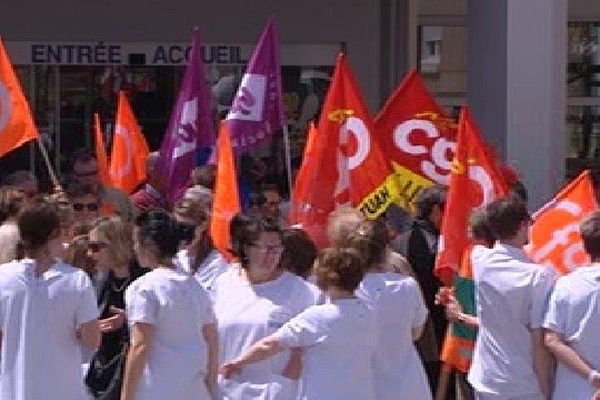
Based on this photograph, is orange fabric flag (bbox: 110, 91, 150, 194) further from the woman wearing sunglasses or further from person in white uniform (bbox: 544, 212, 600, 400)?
person in white uniform (bbox: 544, 212, 600, 400)

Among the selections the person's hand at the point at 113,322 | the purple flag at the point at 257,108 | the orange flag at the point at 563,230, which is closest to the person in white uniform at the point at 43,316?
the person's hand at the point at 113,322

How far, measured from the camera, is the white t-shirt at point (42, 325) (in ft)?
24.3

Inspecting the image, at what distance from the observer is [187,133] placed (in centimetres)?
1104

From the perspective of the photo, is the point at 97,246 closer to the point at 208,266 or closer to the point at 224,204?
the point at 208,266

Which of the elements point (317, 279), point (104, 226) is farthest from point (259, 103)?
point (317, 279)

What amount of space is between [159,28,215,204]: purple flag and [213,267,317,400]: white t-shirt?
3.18 metres

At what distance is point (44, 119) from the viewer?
19781 millimetres

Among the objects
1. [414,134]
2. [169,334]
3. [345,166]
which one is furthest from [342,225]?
[414,134]

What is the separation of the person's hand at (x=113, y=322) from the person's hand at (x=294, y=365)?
924 mm

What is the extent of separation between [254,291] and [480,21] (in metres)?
7.72

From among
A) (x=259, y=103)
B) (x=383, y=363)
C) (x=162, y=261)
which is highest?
(x=259, y=103)

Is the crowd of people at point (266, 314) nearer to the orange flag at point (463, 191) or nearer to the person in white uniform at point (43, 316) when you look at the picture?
the person in white uniform at point (43, 316)

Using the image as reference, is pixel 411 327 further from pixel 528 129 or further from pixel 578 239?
pixel 528 129

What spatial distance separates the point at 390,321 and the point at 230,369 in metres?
0.78
